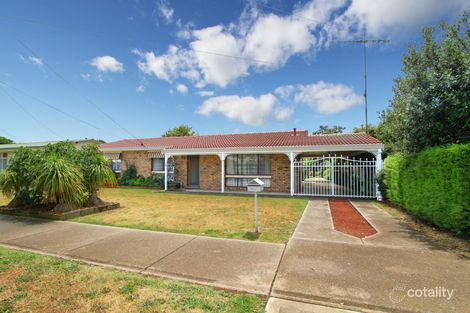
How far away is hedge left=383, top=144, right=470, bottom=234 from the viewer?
525cm

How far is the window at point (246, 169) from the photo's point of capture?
50.9ft

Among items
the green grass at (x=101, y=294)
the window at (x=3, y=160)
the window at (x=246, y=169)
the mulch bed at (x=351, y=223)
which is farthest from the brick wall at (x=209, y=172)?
the window at (x=3, y=160)

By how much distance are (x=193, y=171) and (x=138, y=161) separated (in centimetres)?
534

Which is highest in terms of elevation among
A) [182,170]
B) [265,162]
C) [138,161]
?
[138,161]

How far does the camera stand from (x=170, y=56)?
47.6 feet

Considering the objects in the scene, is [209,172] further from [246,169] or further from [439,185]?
[439,185]

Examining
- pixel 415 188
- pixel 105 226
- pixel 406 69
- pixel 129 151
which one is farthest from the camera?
pixel 129 151

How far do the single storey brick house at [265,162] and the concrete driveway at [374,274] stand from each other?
739cm

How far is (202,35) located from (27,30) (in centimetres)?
976

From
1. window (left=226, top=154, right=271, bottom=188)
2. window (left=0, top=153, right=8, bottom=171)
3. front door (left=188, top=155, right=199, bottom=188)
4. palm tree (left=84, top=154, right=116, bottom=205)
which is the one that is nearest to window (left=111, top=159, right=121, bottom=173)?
front door (left=188, top=155, right=199, bottom=188)

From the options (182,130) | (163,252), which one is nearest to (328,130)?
(182,130)

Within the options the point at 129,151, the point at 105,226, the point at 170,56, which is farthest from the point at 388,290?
the point at 129,151

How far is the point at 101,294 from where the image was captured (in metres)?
3.04

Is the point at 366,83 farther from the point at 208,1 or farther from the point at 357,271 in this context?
the point at 357,271
